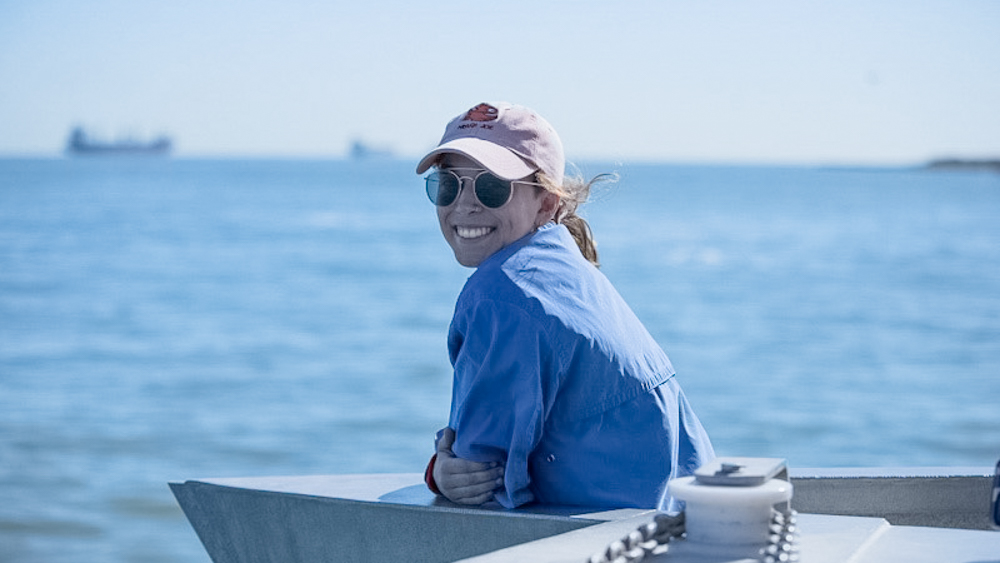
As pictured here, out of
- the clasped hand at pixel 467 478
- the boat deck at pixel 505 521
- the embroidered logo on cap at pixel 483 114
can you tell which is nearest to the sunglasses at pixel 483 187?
the embroidered logo on cap at pixel 483 114

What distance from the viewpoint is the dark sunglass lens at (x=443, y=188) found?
107 inches

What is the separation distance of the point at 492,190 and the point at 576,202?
22cm

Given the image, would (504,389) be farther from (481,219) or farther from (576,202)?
(576,202)

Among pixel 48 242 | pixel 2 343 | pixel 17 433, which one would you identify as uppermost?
pixel 48 242

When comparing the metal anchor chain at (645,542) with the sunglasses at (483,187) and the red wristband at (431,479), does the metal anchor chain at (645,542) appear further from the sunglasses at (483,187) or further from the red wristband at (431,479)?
the sunglasses at (483,187)

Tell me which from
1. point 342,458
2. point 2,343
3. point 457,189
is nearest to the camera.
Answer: point 457,189

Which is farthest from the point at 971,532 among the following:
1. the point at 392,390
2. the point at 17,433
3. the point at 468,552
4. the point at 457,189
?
the point at 392,390

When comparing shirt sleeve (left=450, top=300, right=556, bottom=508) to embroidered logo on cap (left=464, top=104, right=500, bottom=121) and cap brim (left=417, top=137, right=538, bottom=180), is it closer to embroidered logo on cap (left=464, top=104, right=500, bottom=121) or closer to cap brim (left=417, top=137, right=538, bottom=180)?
cap brim (left=417, top=137, right=538, bottom=180)

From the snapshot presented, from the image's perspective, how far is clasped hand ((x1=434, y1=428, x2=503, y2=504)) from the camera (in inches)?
98.5

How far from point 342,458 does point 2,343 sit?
7664 mm

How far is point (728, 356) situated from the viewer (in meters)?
17.6

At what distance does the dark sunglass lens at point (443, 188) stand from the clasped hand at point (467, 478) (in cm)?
45

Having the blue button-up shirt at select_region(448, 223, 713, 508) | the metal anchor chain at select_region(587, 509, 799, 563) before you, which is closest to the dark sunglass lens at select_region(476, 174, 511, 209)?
the blue button-up shirt at select_region(448, 223, 713, 508)

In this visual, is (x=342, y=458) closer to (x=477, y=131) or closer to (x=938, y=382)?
(x=938, y=382)
